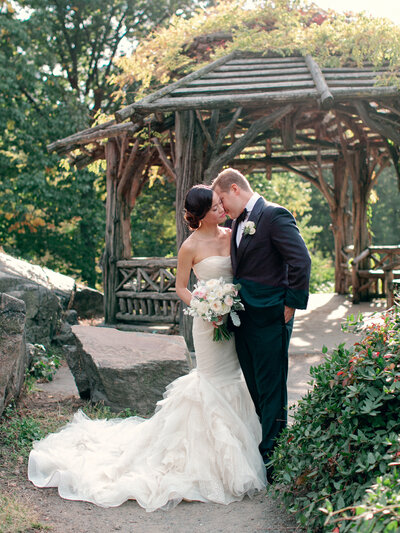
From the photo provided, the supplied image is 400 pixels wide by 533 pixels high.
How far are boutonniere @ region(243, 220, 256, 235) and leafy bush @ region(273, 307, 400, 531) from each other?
93 centimetres

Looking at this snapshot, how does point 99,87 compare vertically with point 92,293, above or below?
above

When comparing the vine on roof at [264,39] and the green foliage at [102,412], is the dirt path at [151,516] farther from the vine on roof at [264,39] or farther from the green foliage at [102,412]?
the vine on roof at [264,39]

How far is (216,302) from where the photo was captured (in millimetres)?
4180

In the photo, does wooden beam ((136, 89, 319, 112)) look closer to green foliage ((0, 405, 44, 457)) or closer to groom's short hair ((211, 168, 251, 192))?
groom's short hair ((211, 168, 251, 192))

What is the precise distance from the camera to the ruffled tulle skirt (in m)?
4.05

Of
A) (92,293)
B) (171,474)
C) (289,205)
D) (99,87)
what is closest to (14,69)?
(99,87)

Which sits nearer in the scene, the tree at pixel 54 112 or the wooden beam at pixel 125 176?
the wooden beam at pixel 125 176

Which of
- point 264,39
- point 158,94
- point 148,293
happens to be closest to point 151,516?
point 158,94

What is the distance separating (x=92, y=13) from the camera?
22.0 metres

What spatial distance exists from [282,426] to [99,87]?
2078cm

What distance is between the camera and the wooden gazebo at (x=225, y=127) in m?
8.38

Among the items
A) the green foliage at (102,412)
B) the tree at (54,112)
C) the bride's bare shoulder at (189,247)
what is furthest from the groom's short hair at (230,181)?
the tree at (54,112)

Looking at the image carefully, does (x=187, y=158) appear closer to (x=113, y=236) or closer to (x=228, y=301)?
(x=113, y=236)

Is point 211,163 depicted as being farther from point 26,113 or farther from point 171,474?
point 26,113
